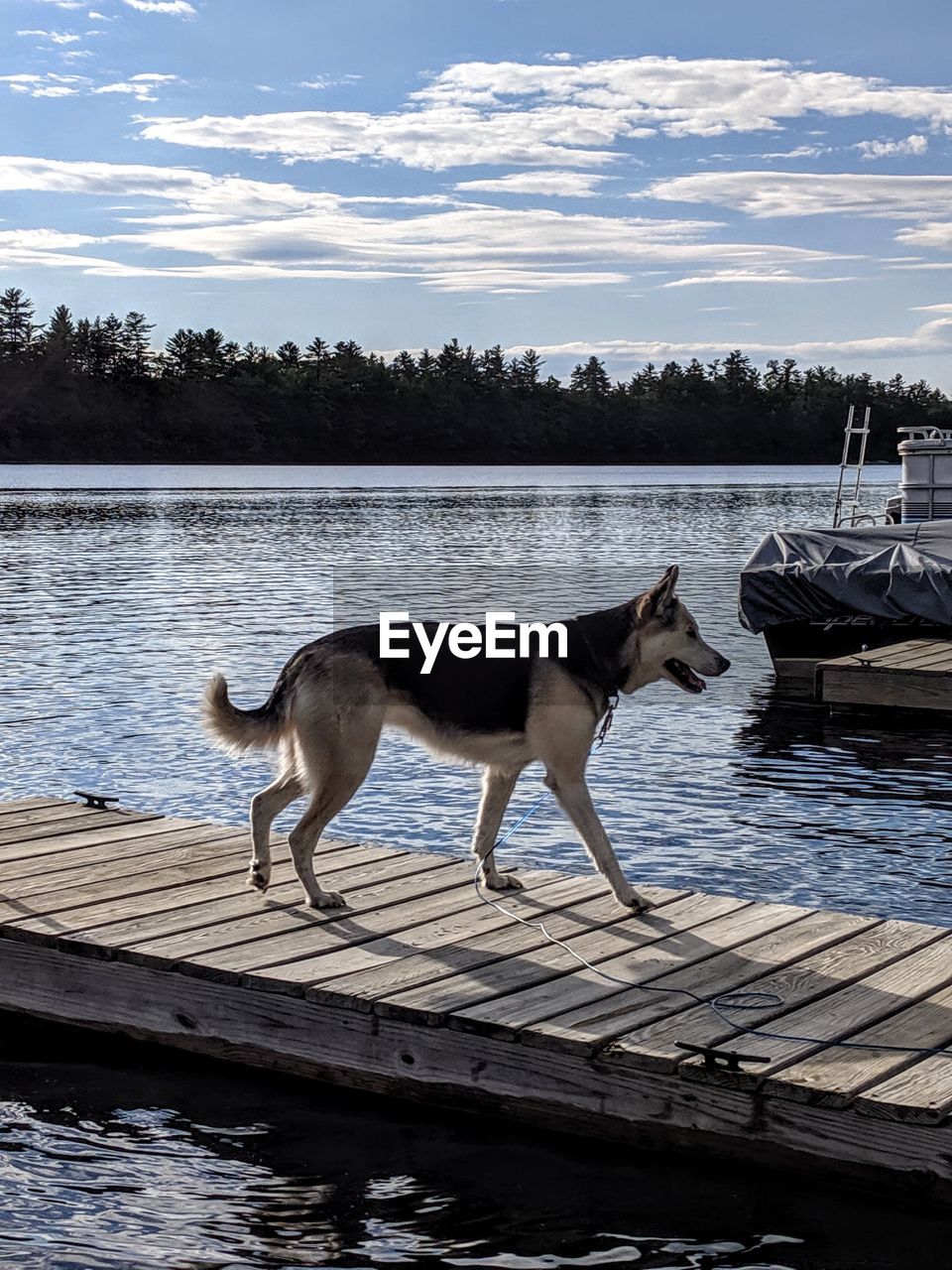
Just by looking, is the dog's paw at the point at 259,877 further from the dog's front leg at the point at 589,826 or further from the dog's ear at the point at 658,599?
the dog's ear at the point at 658,599

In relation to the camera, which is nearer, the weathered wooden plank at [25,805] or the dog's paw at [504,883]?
the dog's paw at [504,883]

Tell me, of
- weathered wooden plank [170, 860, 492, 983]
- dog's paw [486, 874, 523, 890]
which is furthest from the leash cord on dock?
weathered wooden plank [170, 860, 492, 983]

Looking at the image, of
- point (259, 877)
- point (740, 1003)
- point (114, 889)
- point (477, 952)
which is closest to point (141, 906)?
point (114, 889)

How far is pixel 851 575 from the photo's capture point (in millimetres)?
19375

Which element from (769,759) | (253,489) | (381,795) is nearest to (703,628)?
(769,759)

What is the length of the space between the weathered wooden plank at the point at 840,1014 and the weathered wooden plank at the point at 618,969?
63 cm

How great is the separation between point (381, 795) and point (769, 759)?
4.39 m

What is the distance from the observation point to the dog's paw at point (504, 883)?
299 inches

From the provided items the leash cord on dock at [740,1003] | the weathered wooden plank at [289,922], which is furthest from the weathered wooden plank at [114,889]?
the leash cord on dock at [740,1003]

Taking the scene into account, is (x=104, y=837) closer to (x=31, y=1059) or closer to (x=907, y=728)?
(x=31, y=1059)

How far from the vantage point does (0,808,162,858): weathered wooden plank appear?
344 inches

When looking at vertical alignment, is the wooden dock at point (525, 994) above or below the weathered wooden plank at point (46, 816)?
below

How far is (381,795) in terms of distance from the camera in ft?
42.0

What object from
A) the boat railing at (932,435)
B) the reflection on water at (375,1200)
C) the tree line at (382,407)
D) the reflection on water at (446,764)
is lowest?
the reflection on water at (375,1200)
